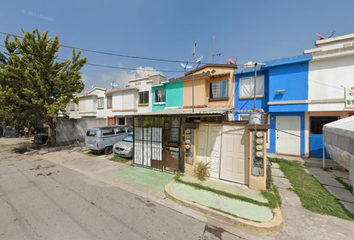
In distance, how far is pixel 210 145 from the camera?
19.3ft

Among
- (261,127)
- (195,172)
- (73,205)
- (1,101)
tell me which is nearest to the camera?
(73,205)

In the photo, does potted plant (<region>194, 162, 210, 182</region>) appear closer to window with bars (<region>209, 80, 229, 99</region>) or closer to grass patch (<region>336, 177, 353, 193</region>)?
grass patch (<region>336, 177, 353, 193</region>)

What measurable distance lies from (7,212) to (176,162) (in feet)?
18.0

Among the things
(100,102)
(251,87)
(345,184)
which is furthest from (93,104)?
(345,184)

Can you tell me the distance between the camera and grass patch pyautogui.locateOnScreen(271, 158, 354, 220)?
3.90m

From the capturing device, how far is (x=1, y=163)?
8.50 metres

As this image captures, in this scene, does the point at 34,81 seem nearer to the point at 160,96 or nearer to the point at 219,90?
the point at 160,96

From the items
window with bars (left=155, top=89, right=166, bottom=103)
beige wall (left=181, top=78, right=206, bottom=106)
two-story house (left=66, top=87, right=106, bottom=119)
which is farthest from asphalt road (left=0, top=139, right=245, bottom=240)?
two-story house (left=66, top=87, right=106, bottom=119)

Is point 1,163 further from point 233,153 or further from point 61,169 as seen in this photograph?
point 233,153

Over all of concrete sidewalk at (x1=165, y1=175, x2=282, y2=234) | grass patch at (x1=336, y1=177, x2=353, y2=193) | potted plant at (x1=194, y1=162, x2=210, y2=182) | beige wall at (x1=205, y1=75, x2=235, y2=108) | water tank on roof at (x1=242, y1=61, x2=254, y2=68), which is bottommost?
grass patch at (x1=336, y1=177, x2=353, y2=193)

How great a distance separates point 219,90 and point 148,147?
7.58 meters

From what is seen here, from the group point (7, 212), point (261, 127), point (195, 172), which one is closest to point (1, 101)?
point (7, 212)

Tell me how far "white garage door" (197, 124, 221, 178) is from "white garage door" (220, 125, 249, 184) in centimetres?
21

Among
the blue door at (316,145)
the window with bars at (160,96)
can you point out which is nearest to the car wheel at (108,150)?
the window with bars at (160,96)
